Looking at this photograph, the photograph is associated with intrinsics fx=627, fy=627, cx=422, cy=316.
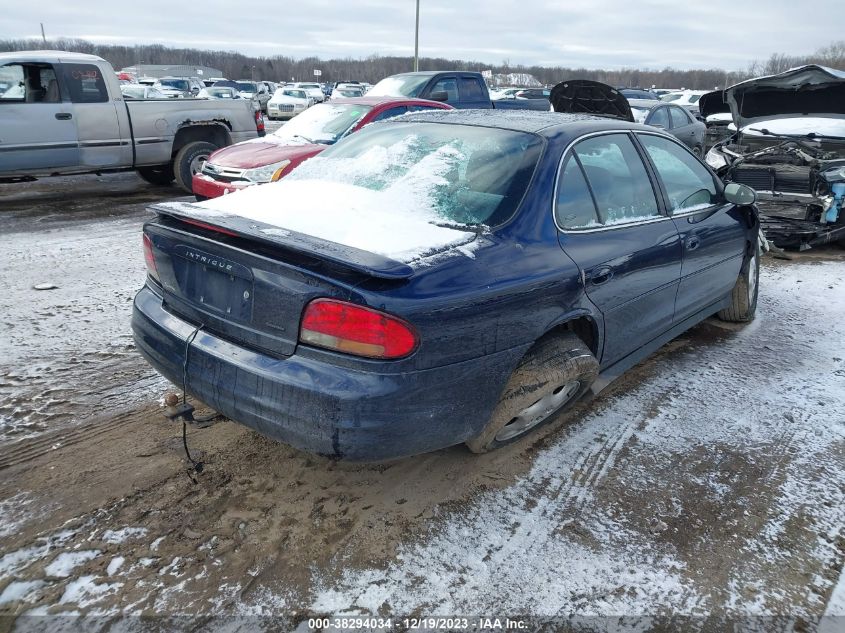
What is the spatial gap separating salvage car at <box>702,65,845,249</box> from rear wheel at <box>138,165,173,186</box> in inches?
328

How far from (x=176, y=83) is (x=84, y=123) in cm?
2695

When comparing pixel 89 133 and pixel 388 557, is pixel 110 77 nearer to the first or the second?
pixel 89 133

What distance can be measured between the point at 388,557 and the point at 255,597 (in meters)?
0.50

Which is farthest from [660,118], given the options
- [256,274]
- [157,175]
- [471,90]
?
[256,274]

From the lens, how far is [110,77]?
8.51 m

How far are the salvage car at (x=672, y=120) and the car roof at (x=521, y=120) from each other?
8.74 m

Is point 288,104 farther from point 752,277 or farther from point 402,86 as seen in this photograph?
point 752,277

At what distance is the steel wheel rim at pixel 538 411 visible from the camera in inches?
119

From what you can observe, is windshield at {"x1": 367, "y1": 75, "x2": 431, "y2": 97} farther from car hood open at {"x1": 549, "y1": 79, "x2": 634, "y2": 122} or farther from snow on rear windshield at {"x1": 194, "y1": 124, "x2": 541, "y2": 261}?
snow on rear windshield at {"x1": 194, "y1": 124, "x2": 541, "y2": 261}

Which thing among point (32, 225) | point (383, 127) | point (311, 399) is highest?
point (383, 127)

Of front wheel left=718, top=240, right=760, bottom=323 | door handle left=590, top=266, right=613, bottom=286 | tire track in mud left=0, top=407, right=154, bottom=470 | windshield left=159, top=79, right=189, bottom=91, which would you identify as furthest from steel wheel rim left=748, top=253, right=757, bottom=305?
windshield left=159, top=79, right=189, bottom=91

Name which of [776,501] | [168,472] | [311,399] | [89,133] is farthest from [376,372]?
[89,133]

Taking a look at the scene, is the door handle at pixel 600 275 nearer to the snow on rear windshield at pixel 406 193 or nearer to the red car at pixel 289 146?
the snow on rear windshield at pixel 406 193

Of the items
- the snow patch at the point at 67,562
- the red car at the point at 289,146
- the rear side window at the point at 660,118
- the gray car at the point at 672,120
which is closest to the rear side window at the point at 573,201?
the snow patch at the point at 67,562
